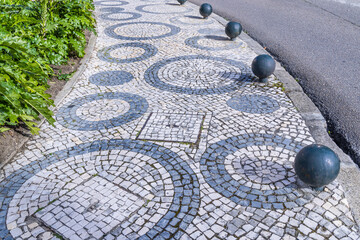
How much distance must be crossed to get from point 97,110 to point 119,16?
729cm

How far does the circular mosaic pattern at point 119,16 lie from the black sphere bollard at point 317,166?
9.37m

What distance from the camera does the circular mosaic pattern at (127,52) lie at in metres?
8.01

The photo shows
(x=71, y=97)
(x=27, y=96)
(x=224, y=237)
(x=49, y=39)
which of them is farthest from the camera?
(x=49, y=39)

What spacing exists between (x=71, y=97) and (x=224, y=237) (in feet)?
13.6

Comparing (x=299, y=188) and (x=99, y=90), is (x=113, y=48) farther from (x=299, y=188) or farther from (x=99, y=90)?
(x=299, y=188)

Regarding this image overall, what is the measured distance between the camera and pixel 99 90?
646cm

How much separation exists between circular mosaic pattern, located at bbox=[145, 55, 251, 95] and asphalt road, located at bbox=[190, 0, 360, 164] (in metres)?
1.33

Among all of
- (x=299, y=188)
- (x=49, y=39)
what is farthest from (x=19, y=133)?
(x=299, y=188)

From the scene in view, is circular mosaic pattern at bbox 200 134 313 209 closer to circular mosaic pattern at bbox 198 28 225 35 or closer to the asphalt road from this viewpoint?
the asphalt road

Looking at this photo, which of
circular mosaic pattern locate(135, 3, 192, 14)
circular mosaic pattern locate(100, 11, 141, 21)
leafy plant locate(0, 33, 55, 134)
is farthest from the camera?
circular mosaic pattern locate(135, 3, 192, 14)

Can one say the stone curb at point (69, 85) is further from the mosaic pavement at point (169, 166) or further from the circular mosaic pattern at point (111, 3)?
the circular mosaic pattern at point (111, 3)

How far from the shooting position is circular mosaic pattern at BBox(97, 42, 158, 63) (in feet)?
A: 26.3

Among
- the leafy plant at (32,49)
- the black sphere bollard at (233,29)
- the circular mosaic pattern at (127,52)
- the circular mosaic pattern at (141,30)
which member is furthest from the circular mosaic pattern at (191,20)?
the leafy plant at (32,49)

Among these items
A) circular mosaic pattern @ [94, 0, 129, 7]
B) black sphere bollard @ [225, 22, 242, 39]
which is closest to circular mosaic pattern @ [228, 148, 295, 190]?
black sphere bollard @ [225, 22, 242, 39]
